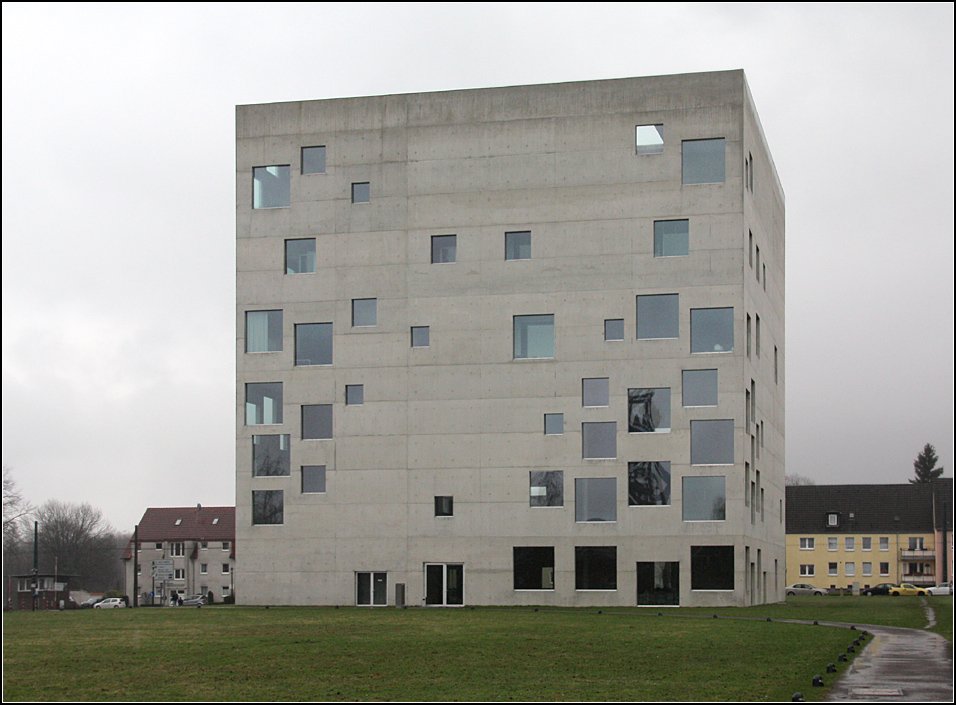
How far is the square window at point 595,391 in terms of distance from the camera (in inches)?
2464

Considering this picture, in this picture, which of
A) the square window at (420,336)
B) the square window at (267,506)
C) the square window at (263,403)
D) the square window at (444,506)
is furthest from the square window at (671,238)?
the square window at (267,506)

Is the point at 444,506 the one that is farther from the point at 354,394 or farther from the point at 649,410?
the point at 649,410

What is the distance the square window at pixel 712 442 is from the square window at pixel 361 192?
18.3 metres

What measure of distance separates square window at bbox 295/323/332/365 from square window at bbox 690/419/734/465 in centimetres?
1713

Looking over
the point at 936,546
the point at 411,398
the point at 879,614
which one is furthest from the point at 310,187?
the point at 936,546

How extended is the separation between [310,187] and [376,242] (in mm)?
4389

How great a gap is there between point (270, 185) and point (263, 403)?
10.5m

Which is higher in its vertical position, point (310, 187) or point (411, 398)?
point (310, 187)

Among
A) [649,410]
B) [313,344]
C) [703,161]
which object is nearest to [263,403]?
[313,344]

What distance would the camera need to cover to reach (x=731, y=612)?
55.8 meters

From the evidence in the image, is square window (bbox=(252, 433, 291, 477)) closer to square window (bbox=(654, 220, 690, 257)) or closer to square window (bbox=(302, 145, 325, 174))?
square window (bbox=(302, 145, 325, 174))

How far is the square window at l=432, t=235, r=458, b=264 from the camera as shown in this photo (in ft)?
212

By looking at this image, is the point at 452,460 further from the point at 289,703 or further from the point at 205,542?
the point at 205,542

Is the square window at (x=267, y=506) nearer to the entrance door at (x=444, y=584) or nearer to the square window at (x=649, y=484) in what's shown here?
the entrance door at (x=444, y=584)
